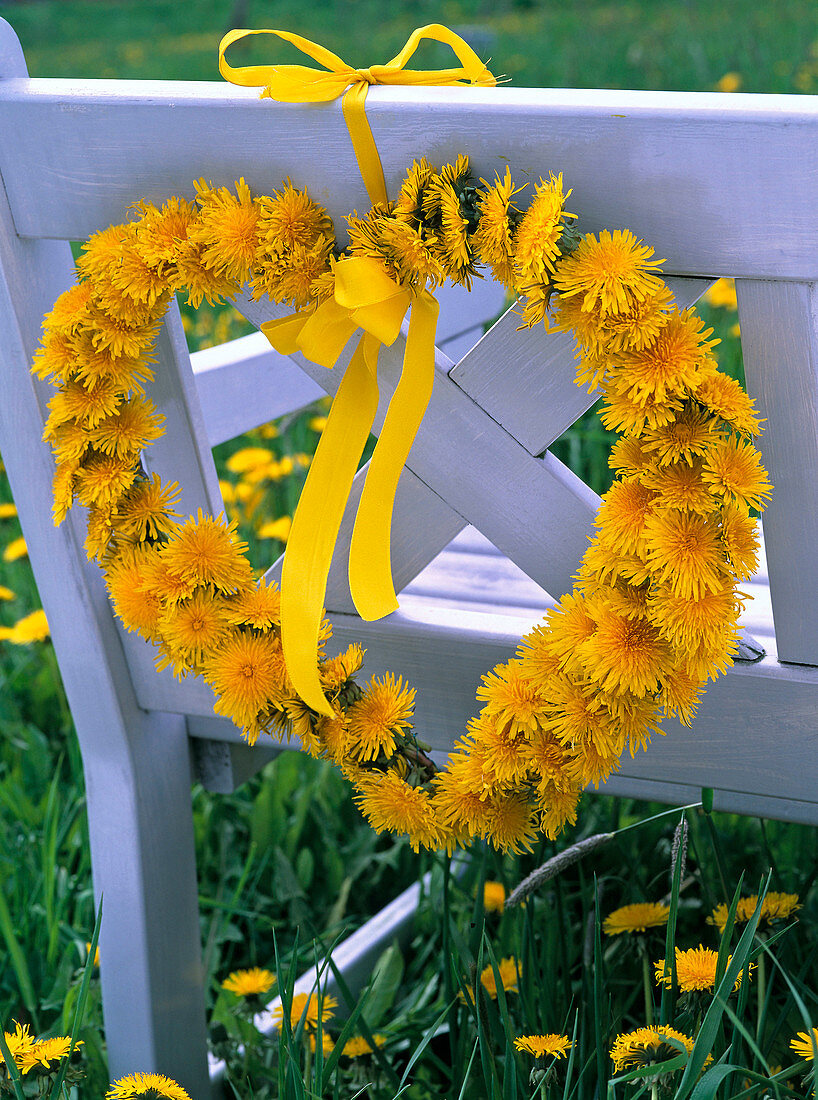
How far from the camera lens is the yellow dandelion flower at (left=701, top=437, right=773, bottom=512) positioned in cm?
69

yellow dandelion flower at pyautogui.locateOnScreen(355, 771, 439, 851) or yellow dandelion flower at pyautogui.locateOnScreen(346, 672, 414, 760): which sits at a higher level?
yellow dandelion flower at pyautogui.locateOnScreen(346, 672, 414, 760)

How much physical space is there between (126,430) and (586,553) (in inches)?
15.1

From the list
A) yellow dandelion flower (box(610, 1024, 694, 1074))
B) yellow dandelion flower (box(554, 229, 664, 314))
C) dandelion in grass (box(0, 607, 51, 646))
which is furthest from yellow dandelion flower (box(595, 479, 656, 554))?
dandelion in grass (box(0, 607, 51, 646))

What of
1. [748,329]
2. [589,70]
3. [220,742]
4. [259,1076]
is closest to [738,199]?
[748,329]

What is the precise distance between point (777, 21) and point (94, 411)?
6.10 metres

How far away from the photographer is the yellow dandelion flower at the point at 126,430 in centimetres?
88

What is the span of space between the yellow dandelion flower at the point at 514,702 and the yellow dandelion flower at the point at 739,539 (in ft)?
0.53

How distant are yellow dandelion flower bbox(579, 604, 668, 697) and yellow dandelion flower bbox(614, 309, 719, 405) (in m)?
0.15

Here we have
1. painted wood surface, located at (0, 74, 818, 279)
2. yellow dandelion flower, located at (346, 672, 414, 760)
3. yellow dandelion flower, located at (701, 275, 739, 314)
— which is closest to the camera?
painted wood surface, located at (0, 74, 818, 279)

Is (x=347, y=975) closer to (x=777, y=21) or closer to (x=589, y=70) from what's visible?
(x=589, y=70)

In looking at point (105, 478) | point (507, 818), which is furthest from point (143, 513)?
point (507, 818)

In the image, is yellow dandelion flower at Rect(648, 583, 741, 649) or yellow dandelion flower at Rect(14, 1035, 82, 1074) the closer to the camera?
yellow dandelion flower at Rect(648, 583, 741, 649)

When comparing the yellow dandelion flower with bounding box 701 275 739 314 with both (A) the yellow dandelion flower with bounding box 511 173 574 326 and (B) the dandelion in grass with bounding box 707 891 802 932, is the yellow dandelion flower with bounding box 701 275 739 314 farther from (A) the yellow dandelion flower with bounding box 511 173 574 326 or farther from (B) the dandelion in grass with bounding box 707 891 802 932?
(A) the yellow dandelion flower with bounding box 511 173 574 326

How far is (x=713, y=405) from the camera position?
2.25 ft
